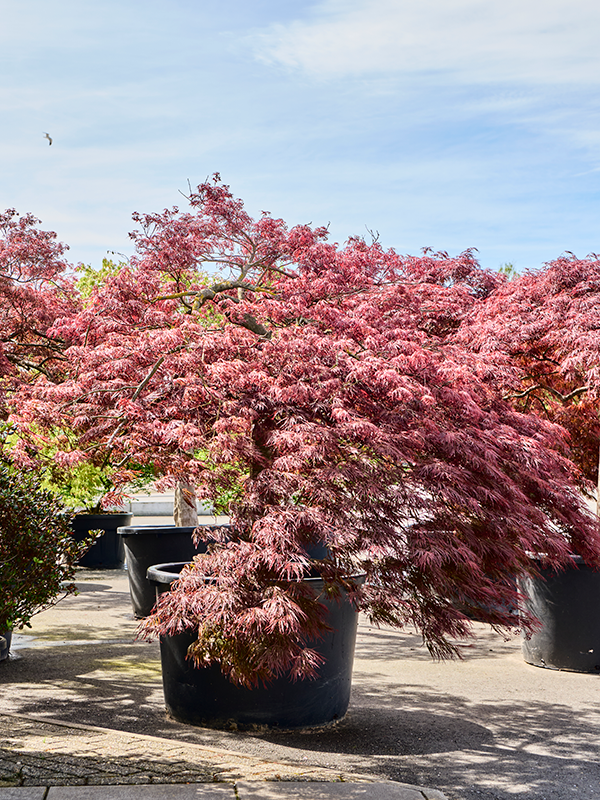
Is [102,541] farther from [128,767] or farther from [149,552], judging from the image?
[128,767]

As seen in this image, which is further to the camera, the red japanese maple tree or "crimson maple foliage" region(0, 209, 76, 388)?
"crimson maple foliage" region(0, 209, 76, 388)

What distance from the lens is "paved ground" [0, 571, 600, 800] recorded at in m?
4.12

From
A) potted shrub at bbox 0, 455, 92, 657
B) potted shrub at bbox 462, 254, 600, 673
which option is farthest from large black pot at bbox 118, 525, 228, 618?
potted shrub at bbox 462, 254, 600, 673

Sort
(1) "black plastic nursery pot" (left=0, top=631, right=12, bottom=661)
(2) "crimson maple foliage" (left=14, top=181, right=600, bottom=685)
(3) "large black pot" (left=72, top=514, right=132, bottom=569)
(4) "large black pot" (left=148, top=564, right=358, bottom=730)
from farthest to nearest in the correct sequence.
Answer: (3) "large black pot" (left=72, top=514, right=132, bottom=569) → (1) "black plastic nursery pot" (left=0, top=631, right=12, bottom=661) → (4) "large black pot" (left=148, top=564, right=358, bottom=730) → (2) "crimson maple foliage" (left=14, top=181, right=600, bottom=685)

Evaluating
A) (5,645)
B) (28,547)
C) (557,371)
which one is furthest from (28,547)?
(557,371)

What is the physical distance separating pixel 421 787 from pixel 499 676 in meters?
3.00

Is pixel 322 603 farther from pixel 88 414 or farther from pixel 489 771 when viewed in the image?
pixel 88 414

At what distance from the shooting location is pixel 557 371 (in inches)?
296

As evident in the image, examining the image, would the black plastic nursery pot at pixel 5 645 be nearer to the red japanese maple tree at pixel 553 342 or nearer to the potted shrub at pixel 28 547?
the potted shrub at pixel 28 547

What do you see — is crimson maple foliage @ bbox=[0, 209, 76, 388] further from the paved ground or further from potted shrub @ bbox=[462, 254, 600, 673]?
potted shrub @ bbox=[462, 254, 600, 673]

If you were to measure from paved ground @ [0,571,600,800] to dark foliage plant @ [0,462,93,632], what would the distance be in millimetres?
748

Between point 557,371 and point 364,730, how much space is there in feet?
13.4

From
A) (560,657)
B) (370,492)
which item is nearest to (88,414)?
(370,492)

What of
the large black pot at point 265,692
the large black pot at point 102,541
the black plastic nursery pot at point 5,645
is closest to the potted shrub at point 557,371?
the large black pot at point 265,692
